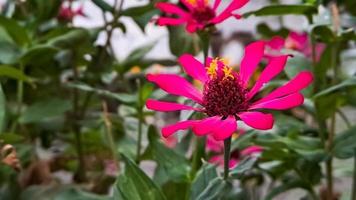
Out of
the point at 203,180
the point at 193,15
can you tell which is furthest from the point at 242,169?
the point at 193,15

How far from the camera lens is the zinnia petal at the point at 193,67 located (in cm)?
41

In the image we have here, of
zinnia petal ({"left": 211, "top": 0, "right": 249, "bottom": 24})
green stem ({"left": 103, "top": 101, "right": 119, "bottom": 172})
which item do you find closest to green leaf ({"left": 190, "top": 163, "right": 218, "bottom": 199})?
zinnia petal ({"left": 211, "top": 0, "right": 249, "bottom": 24})

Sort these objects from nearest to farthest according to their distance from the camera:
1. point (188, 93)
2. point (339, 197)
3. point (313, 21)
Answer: point (188, 93), point (313, 21), point (339, 197)

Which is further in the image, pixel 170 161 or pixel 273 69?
pixel 170 161

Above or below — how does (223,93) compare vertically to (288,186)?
above

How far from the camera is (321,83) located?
63cm

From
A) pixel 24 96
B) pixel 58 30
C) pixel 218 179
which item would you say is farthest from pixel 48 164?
pixel 218 179

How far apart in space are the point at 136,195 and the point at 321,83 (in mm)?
286

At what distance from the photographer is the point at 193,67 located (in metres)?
0.42

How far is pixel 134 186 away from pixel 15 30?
0.27 metres

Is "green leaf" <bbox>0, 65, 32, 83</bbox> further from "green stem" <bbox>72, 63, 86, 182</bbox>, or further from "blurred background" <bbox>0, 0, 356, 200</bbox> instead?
"green stem" <bbox>72, 63, 86, 182</bbox>

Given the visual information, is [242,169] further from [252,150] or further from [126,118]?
[126,118]

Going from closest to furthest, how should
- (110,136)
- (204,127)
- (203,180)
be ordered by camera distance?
(204,127), (203,180), (110,136)

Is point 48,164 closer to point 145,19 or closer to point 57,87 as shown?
point 57,87
